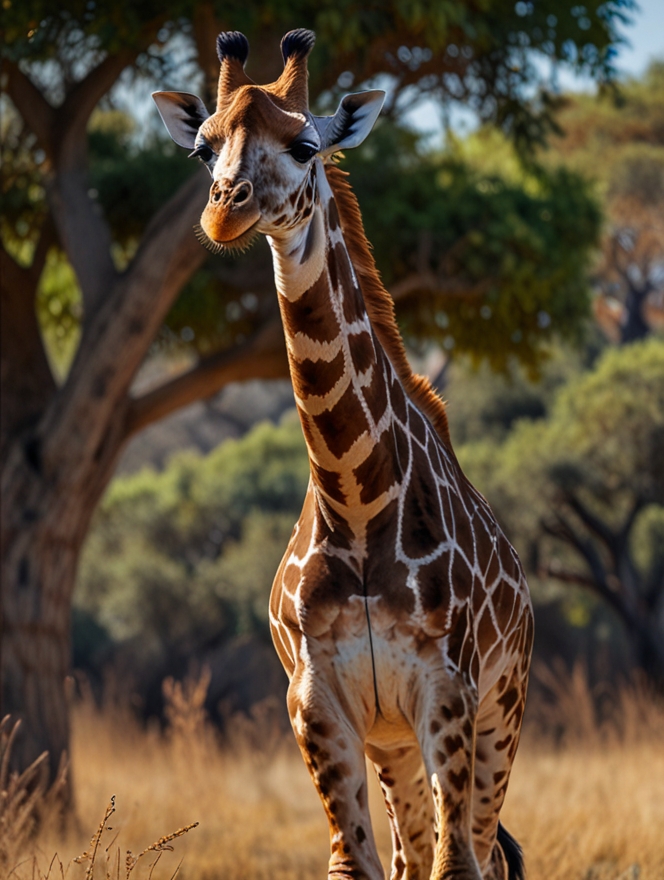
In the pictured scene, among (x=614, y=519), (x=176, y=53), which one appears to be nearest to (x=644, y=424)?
(x=614, y=519)

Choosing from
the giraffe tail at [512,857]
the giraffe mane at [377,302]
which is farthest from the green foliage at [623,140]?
the giraffe tail at [512,857]

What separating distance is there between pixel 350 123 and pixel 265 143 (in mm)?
384

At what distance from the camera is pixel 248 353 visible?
8617mm

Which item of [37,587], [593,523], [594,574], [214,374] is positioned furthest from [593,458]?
[37,587]

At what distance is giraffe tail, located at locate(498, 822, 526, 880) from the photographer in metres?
4.50

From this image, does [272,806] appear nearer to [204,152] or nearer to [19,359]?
[19,359]

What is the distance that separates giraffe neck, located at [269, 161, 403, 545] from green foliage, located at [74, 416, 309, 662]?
11.8 meters

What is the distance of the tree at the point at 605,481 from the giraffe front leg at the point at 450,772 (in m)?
10.5

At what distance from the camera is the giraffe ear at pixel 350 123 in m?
3.24

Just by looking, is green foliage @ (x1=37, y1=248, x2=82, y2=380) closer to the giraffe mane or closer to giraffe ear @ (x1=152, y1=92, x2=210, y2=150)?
the giraffe mane

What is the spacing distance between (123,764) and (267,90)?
7.93m

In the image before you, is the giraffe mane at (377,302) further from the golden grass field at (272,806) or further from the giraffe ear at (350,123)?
the golden grass field at (272,806)

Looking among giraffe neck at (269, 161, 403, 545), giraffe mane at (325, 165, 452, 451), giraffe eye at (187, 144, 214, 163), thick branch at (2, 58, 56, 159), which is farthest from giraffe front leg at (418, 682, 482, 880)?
thick branch at (2, 58, 56, 159)

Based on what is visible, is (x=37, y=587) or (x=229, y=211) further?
(x=37, y=587)
